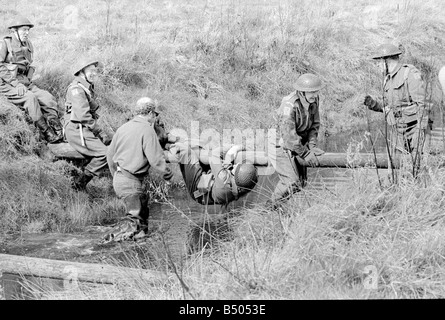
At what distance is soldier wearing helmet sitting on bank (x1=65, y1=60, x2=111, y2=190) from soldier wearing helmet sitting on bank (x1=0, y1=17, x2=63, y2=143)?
485mm

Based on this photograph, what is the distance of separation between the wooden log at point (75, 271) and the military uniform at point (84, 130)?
292 cm

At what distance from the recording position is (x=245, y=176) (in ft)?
24.3

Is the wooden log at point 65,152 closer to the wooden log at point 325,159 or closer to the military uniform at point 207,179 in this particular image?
the wooden log at point 325,159

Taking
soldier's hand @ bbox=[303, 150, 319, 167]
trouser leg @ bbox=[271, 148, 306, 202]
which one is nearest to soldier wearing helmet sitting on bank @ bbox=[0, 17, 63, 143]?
trouser leg @ bbox=[271, 148, 306, 202]

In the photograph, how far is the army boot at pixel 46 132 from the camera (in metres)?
9.00

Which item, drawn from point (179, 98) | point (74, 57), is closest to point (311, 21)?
point (179, 98)

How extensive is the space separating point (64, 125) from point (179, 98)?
2941mm

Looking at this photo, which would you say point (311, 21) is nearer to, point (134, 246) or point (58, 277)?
point (134, 246)

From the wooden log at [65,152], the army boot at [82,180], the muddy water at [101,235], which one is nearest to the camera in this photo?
the muddy water at [101,235]

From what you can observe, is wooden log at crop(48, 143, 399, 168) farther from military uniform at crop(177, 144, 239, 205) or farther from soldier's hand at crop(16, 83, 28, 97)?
soldier's hand at crop(16, 83, 28, 97)

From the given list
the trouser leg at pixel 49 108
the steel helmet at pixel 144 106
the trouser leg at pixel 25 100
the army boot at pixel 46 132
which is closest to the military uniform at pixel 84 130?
the army boot at pixel 46 132

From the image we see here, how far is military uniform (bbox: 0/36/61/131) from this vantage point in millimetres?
9045

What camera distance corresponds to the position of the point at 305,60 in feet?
44.1

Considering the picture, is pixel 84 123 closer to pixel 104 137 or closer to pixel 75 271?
pixel 104 137
